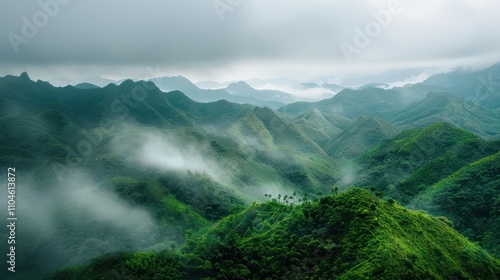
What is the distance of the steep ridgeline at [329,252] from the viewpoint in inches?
2457

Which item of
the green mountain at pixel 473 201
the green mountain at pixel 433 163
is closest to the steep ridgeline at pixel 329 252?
the green mountain at pixel 473 201

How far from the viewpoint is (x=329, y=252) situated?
6700cm

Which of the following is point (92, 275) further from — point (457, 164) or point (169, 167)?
point (457, 164)

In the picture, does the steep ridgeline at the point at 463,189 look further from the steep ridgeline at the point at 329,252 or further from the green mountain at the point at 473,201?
the steep ridgeline at the point at 329,252

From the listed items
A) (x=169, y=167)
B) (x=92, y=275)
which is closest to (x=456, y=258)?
(x=92, y=275)

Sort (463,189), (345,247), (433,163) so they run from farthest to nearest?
1. (433,163)
2. (463,189)
3. (345,247)

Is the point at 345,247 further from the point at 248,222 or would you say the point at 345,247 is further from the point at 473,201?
the point at 473,201

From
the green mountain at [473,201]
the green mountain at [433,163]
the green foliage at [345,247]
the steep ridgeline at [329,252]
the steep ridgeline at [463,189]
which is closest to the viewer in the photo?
the green foliage at [345,247]

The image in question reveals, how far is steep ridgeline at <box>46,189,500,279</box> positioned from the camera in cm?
6241

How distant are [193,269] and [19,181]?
5367 inches

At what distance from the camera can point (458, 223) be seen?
11844 centimetres

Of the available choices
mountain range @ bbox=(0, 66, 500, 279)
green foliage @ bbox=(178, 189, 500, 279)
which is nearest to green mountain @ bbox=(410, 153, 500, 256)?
mountain range @ bbox=(0, 66, 500, 279)

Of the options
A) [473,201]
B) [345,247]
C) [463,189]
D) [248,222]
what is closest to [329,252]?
[345,247]

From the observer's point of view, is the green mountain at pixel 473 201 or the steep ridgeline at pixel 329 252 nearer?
the steep ridgeline at pixel 329 252
